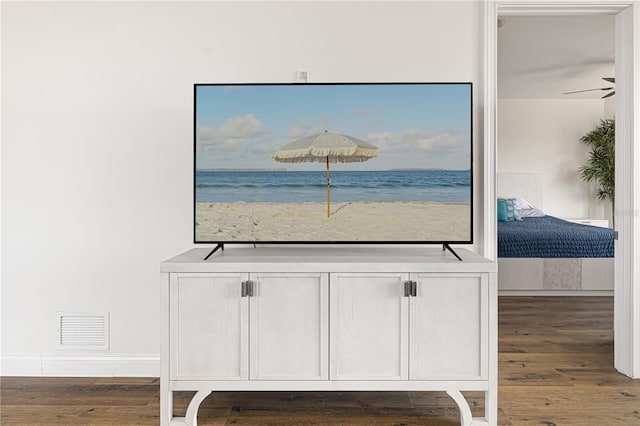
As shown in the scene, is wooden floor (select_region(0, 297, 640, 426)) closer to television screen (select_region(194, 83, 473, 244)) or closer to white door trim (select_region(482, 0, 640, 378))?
white door trim (select_region(482, 0, 640, 378))

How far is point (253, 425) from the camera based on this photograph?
2098 millimetres

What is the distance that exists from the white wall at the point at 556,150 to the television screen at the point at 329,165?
528cm

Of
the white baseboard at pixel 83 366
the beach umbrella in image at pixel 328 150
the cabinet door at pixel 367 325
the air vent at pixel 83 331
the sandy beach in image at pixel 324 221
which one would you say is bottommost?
the white baseboard at pixel 83 366

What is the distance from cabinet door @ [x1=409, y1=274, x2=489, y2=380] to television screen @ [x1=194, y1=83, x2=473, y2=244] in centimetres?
33

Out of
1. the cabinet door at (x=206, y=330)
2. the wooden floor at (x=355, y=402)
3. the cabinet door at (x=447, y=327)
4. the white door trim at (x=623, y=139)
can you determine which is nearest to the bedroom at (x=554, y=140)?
the white door trim at (x=623, y=139)

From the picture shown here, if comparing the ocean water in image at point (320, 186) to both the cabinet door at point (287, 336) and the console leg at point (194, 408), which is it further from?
the console leg at point (194, 408)

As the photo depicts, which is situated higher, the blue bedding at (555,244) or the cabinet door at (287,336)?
the blue bedding at (555,244)

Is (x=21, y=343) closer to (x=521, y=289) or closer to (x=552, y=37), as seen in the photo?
(x=521, y=289)

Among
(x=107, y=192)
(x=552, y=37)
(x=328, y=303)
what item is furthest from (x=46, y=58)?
(x=552, y=37)

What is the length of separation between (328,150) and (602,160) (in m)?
6.22

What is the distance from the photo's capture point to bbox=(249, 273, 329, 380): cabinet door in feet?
6.61

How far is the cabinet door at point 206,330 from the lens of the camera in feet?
6.60

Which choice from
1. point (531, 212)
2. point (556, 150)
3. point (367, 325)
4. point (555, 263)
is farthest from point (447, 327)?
point (556, 150)

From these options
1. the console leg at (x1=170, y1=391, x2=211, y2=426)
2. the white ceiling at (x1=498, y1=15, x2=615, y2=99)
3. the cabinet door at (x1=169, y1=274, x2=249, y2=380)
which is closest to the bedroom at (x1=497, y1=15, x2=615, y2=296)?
the white ceiling at (x1=498, y1=15, x2=615, y2=99)
